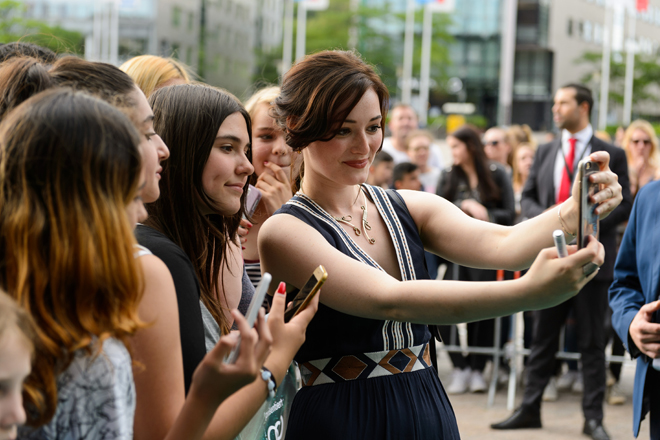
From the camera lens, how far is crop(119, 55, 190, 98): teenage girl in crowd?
339cm

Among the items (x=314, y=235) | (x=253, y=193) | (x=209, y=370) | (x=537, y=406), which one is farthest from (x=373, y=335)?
(x=537, y=406)

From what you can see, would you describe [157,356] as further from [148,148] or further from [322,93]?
[322,93]

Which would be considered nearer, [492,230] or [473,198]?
[492,230]

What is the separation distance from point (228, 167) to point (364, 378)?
30.4 inches

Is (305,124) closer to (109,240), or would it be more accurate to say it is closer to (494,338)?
(109,240)

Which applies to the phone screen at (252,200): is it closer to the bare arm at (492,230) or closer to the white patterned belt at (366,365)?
the bare arm at (492,230)

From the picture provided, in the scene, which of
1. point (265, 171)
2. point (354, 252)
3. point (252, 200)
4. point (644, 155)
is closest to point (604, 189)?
point (354, 252)

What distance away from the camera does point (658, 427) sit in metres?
2.68

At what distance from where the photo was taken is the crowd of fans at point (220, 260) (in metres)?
1.31

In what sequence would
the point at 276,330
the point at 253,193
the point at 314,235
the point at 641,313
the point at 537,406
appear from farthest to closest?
1. the point at 537,406
2. the point at 253,193
3. the point at 641,313
4. the point at 314,235
5. the point at 276,330

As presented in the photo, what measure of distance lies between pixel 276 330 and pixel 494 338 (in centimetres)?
534

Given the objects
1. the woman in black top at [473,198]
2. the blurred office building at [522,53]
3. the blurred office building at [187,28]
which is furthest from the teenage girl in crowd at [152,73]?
the blurred office building at [522,53]

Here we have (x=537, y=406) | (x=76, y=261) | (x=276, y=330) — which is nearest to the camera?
(x=76, y=261)

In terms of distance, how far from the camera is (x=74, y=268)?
1311 mm
